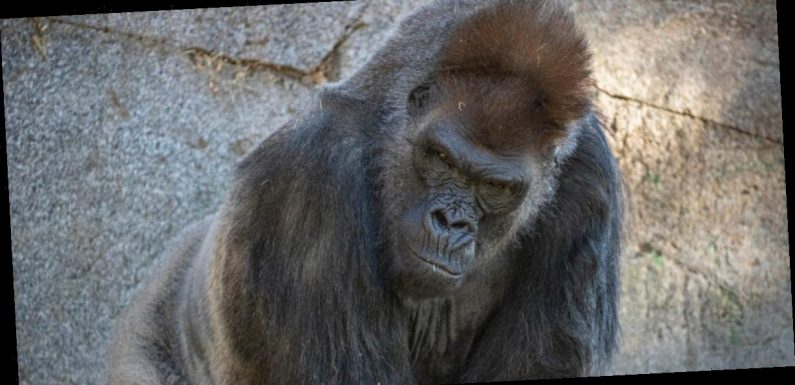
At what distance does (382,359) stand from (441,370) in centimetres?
45

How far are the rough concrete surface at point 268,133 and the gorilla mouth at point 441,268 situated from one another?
7.86 ft

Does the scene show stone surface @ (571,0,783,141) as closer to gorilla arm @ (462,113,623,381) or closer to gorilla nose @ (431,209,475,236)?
gorilla arm @ (462,113,623,381)

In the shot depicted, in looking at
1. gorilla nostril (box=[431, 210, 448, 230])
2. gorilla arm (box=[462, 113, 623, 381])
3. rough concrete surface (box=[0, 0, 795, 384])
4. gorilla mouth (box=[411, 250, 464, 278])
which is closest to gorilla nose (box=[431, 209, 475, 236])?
gorilla nostril (box=[431, 210, 448, 230])

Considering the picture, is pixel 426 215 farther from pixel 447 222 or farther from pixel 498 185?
pixel 498 185

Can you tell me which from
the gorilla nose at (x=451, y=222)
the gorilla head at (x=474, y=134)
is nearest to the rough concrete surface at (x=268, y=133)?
the gorilla head at (x=474, y=134)

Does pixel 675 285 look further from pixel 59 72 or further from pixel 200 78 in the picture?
pixel 59 72

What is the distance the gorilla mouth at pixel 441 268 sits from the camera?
3.93 m

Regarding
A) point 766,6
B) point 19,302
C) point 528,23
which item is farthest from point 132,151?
point 766,6

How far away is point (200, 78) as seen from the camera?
6.36 meters

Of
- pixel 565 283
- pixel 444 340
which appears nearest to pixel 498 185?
pixel 565 283

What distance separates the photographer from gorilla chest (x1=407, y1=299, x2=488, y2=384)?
4.50 metres

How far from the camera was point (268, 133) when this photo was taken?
633cm

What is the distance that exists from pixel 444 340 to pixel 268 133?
217cm

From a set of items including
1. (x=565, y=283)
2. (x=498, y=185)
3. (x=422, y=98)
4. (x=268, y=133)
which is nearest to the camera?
(x=498, y=185)
